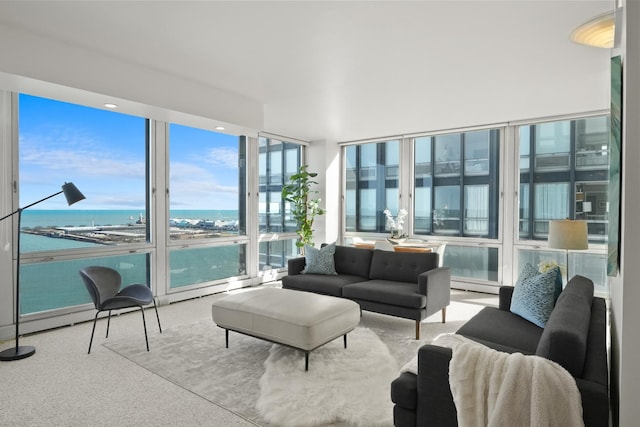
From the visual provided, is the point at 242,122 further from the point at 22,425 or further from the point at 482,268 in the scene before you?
the point at 482,268

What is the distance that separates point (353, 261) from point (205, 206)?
2.37 metres

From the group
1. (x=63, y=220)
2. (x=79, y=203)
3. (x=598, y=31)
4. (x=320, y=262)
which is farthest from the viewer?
(x=320, y=262)

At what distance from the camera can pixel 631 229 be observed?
1.35 m

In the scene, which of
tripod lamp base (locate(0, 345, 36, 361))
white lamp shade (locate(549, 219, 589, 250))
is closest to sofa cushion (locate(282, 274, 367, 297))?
white lamp shade (locate(549, 219, 589, 250))

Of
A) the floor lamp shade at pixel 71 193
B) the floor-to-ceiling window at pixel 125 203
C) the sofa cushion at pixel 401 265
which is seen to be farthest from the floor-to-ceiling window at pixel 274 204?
the floor lamp shade at pixel 71 193

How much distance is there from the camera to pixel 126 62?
3678 mm

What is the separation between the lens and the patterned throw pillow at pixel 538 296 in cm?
273

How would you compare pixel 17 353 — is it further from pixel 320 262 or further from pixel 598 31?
pixel 598 31

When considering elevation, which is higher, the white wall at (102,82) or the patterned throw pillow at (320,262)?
the white wall at (102,82)

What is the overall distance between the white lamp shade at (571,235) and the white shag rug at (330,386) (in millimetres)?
2151

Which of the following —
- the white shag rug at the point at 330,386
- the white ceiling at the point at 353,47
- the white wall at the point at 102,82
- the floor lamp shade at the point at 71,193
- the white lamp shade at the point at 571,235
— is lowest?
the white shag rug at the point at 330,386

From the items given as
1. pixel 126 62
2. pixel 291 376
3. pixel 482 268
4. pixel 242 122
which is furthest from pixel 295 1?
pixel 482 268

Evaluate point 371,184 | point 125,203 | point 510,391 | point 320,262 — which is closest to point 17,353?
point 125,203

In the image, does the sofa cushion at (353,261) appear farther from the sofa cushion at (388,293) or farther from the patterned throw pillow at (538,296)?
the patterned throw pillow at (538,296)
